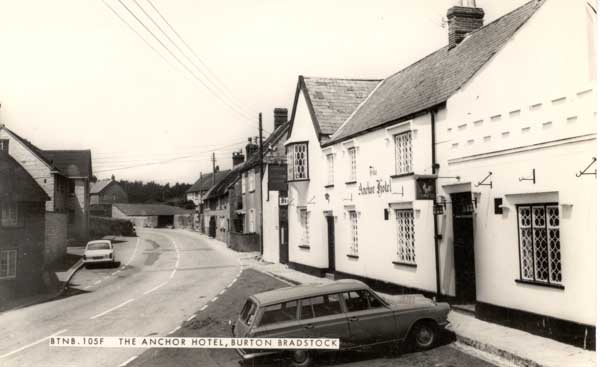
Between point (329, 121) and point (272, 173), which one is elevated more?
point (329, 121)

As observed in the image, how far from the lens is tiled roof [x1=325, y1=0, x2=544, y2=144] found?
1416 centimetres

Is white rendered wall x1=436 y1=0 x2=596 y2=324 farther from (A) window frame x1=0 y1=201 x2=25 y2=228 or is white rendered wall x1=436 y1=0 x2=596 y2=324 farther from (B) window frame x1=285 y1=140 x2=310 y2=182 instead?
(A) window frame x1=0 y1=201 x2=25 y2=228

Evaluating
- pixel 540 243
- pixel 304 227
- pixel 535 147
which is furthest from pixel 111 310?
pixel 535 147

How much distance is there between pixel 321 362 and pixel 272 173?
17484 millimetres

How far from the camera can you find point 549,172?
389 inches

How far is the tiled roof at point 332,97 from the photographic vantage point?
23.5 metres

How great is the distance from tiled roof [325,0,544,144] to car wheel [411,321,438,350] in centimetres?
621

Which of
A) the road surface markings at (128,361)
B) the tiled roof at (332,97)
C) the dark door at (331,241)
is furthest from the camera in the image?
the tiled roof at (332,97)

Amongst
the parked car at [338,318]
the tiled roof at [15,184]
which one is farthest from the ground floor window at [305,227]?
the parked car at [338,318]

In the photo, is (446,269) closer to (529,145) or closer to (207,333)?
(529,145)

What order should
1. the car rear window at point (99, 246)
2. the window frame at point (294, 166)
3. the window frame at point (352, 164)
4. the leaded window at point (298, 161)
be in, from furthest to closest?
1. the car rear window at point (99, 246)
2. the leaded window at point (298, 161)
3. the window frame at point (294, 166)
4. the window frame at point (352, 164)

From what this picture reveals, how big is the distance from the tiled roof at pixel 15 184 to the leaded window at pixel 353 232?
47.8 feet

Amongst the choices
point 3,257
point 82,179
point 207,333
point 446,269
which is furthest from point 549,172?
point 82,179

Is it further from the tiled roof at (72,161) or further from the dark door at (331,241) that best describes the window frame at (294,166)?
the tiled roof at (72,161)
